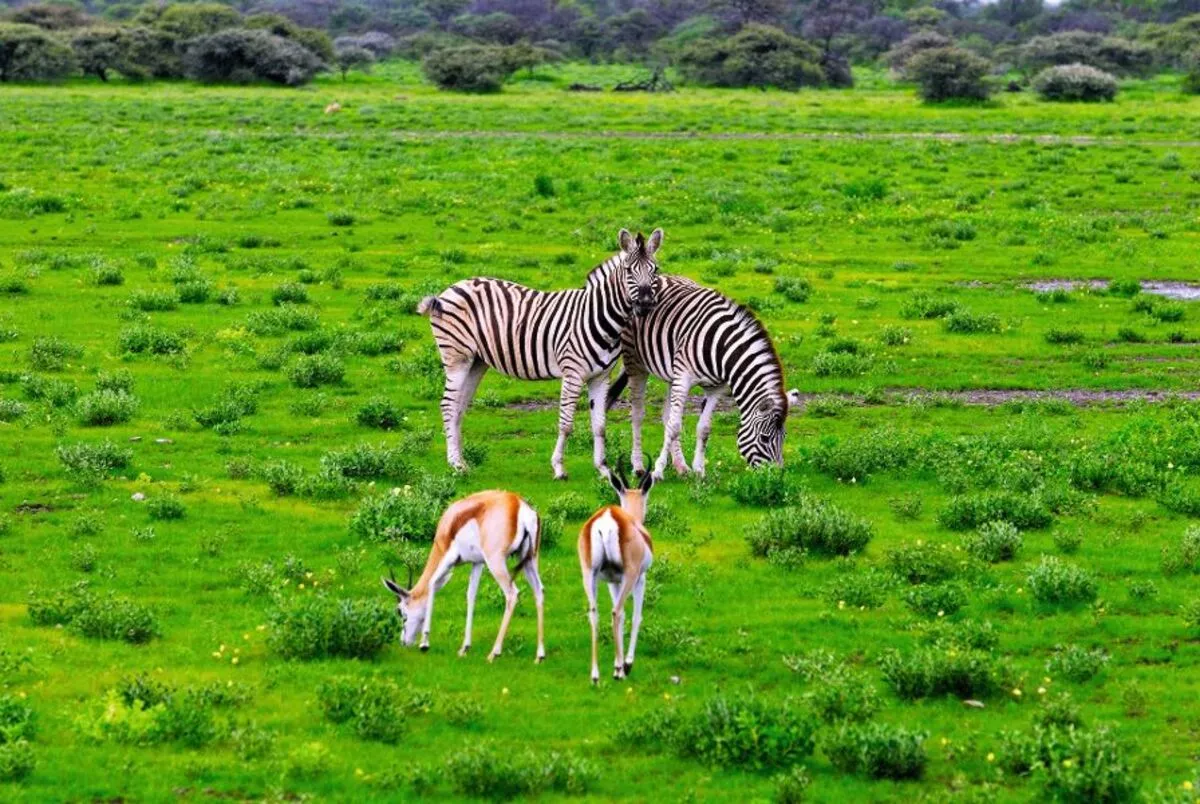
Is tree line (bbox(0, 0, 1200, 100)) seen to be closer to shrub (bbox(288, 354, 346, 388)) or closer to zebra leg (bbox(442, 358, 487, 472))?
shrub (bbox(288, 354, 346, 388))

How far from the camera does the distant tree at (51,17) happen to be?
113 meters

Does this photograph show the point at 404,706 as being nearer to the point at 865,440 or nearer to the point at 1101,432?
the point at 865,440

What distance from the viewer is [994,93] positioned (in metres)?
83.7

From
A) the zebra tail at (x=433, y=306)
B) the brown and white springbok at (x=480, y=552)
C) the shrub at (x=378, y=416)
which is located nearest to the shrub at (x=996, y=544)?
the brown and white springbok at (x=480, y=552)

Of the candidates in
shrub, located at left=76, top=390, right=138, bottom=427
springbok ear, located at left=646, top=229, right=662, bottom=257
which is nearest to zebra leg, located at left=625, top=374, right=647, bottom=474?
springbok ear, located at left=646, top=229, right=662, bottom=257

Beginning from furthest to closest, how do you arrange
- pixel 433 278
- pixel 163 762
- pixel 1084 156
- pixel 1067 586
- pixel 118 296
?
pixel 1084 156 → pixel 433 278 → pixel 118 296 → pixel 1067 586 → pixel 163 762

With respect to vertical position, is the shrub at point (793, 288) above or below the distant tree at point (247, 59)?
below

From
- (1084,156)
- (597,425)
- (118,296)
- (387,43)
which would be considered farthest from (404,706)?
(387,43)

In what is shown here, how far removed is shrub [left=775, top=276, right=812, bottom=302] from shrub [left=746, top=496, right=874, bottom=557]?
14.1 meters

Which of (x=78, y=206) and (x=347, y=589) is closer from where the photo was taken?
(x=347, y=589)

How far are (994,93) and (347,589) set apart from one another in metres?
76.0

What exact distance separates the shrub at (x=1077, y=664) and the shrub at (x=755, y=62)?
279ft

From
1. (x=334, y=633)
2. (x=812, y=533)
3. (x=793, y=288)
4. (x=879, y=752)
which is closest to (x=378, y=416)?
(x=812, y=533)

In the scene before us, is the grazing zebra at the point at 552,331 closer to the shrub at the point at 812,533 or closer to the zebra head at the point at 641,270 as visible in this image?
the zebra head at the point at 641,270
